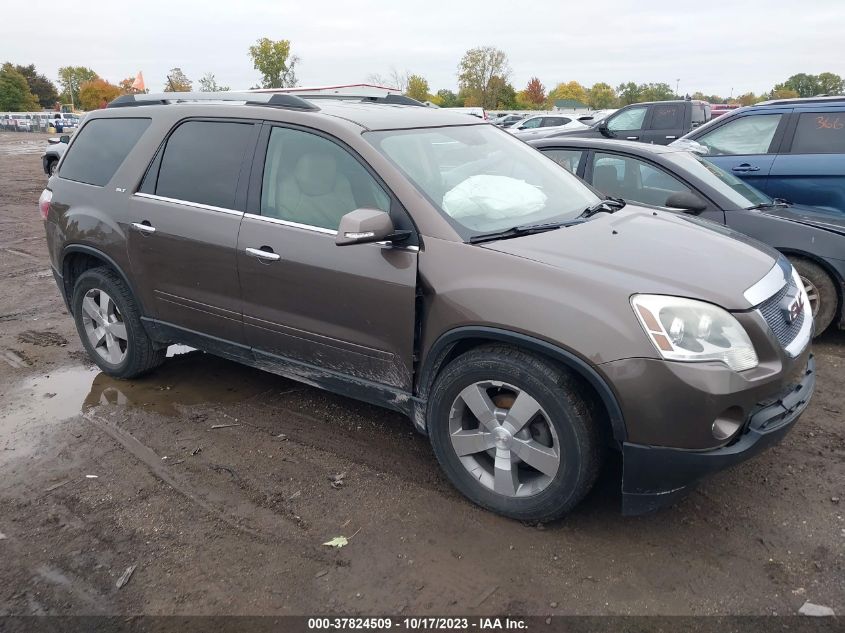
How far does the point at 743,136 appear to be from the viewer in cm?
728

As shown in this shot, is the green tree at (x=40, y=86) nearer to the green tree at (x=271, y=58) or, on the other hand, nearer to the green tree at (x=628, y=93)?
the green tree at (x=271, y=58)

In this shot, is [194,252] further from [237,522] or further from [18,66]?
[18,66]

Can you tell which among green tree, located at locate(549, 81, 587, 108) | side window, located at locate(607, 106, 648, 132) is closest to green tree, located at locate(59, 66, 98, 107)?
green tree, located at locate(549, 81, 587, 108)

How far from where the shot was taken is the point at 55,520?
3264 millimetres

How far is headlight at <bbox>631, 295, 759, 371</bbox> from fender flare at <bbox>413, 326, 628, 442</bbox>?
273mm

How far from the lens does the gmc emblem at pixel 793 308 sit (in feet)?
10.0

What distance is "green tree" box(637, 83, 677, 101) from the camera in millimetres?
94812

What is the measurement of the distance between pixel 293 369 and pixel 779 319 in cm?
246

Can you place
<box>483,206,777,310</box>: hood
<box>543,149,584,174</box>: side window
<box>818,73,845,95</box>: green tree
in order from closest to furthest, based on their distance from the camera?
<box>483,206,777,310</box>: hood
<box>543,149,584,174</box>: side window
<box>818,73,845,95</box>: green tree

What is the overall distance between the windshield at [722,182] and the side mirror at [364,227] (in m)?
3.43

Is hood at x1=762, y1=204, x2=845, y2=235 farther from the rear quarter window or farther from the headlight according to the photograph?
the rear quarter window

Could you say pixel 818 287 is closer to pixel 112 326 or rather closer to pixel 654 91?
pixel 112 326

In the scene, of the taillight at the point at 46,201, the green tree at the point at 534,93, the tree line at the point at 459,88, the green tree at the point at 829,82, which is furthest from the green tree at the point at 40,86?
the green tree at the point at 829,82

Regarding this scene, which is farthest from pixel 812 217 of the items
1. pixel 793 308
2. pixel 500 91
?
pixel 500 91
